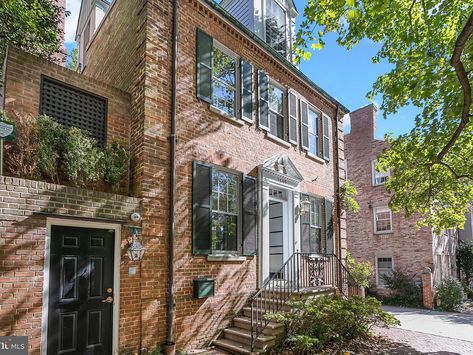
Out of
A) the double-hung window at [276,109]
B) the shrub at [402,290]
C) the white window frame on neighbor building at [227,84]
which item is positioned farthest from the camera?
the shrub at [402,290]

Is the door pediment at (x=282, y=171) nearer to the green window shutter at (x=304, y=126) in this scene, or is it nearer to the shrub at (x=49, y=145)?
the green window shutter at (x=304, y=126)

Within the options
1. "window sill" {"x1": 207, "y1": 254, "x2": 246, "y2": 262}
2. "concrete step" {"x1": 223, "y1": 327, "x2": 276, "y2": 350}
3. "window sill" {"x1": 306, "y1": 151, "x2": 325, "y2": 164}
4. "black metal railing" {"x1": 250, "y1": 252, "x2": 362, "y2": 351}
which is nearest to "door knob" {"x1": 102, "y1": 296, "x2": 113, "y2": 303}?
"window sill" {"x1": 207, "y1": 254, "x2": 246, "y2": 262}

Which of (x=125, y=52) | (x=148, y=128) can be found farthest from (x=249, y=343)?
(x=125, y=52)

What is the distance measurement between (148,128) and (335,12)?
179 inches

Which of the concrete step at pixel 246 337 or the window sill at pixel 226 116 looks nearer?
the concrete step at pixel 246 337

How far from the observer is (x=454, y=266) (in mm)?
19547

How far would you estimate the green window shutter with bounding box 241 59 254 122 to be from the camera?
8.53 m

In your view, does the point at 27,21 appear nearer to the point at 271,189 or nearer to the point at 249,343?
the point at 271,189

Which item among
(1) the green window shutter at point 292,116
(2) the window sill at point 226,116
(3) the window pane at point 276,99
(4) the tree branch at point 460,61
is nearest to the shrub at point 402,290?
(1) the green window shutter at point 292,116

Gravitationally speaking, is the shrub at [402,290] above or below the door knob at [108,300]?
below

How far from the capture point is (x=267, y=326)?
22.6 feet

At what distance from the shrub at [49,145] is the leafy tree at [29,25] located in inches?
194

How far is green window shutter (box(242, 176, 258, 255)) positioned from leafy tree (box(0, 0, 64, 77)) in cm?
650

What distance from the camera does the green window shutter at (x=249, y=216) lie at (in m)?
7.99
